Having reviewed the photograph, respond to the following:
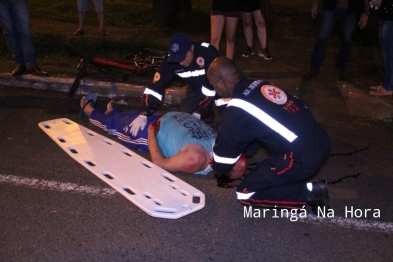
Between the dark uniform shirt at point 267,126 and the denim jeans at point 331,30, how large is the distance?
3627mm

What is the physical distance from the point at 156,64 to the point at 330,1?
8.47 ft

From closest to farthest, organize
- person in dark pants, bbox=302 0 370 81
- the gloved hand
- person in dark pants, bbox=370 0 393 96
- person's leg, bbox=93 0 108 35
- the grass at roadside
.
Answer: the gloved hand < person in dark pants, bbox=370 0 393 96 < person in dark pants, bbox=302 0 370 81 < the grass at roadside < person's leg, bbox=93 0 108 35

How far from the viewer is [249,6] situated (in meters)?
7.27

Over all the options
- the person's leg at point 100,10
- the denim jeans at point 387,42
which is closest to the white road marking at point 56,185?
the denim jeans at point 387,42

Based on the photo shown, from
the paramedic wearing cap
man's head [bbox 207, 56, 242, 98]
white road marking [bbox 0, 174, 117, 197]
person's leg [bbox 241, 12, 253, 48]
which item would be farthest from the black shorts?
white road marking [bbox 0, 174, 117, 197]

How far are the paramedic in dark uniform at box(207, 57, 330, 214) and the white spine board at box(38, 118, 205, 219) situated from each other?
410 mm

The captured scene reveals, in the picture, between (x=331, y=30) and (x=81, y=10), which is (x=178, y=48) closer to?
(x=331, y=30)

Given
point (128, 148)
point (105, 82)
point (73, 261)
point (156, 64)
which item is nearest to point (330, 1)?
point (156, 64)

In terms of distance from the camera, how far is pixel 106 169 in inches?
169

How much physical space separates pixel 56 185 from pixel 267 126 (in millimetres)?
1862

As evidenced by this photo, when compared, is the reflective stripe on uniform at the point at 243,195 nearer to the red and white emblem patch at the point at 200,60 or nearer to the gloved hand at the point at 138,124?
the gloved hand at the point at 138,124

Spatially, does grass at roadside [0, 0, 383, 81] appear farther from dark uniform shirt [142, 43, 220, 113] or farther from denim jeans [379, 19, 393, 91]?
dark uniform shirt [142, 43, 220, 113]

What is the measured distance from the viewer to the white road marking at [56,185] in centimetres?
401

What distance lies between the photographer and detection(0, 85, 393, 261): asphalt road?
3.29m
